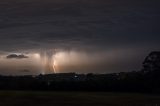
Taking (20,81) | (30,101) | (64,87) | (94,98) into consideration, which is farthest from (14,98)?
(20,81)

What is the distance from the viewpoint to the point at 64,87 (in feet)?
268

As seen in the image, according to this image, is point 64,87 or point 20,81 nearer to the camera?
point 64,87

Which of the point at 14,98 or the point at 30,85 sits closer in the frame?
the point at 14,98

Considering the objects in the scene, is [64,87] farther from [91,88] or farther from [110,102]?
[110,102]

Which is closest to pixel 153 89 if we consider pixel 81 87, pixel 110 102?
pixel 81 87

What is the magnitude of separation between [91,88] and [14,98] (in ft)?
69.8

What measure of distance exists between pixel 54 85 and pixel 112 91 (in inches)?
482

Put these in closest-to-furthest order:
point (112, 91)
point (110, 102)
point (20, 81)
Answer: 1. point (110, 102)
2. point (112, 91)
3. point (20, 81)

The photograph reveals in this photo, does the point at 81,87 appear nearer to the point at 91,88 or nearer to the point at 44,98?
the point at 91,88

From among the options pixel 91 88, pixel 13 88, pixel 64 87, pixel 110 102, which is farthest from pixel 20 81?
pixel 110 102

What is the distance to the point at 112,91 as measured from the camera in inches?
3110

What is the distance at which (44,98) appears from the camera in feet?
206

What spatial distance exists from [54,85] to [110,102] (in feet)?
88.1

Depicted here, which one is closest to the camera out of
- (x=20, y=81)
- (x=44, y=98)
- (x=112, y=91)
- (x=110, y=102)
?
(x=110, y=102)
